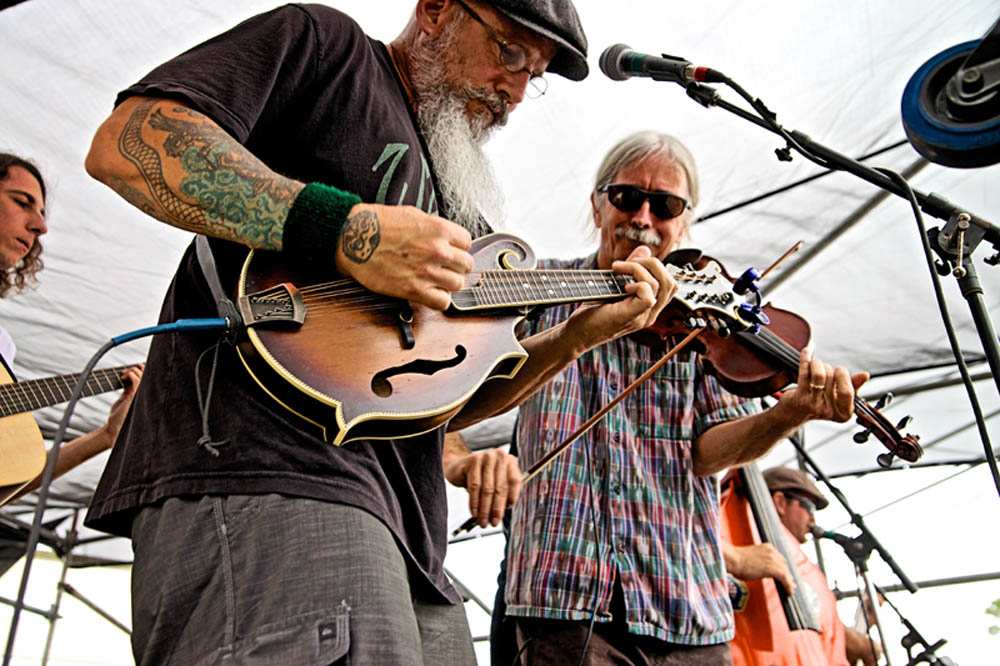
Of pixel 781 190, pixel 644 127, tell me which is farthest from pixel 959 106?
pixel 781 190

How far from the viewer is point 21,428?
2.93 meters

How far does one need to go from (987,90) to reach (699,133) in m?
2.28

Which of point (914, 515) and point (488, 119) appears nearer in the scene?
point (488, 119)

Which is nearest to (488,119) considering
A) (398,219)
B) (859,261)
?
(398,219)

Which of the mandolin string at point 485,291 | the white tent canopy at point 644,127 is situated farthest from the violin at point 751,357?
the white tent canopy at point 644,127

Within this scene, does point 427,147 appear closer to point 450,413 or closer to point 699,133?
point 450,413

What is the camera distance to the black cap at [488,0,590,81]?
1.84m

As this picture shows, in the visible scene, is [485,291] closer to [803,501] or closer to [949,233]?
[949,233]

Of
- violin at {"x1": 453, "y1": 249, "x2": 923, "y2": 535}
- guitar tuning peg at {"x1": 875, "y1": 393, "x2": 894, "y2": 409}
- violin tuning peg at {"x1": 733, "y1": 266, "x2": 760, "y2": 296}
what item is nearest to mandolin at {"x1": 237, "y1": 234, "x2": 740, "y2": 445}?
violin at {"x1": 453, "y1": 249, "x2": 923, "y2": 535}

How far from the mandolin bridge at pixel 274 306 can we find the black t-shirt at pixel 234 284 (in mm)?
89

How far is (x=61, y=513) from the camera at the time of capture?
694 centimetres

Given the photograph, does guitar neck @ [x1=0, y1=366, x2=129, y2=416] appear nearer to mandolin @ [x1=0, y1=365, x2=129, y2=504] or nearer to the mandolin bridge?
mandolin @ [x1=0, y1=365, x2=129, y2=504]

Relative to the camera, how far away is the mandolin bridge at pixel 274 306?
1352mm

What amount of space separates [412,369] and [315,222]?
0.94 ft
